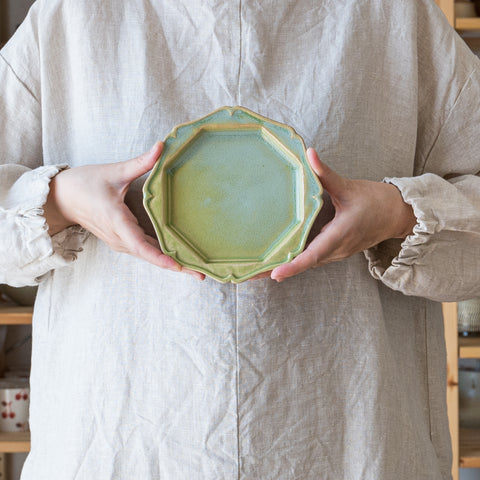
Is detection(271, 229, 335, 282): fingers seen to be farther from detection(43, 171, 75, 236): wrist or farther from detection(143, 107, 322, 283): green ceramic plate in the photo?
detection(43, 171, 75, 236): wrist

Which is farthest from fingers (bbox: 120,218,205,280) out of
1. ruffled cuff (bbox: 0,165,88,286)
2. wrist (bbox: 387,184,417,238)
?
wrist (bbox: 387,184,417,238)

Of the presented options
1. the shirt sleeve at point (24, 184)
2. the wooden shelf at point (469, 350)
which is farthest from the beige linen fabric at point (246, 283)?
the wooden shelf at point (469, 350)

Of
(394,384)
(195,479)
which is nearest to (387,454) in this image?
(394,384)

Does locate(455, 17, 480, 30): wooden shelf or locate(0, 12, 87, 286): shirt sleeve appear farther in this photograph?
locate(455, 17, 480, 30): wooden shelf

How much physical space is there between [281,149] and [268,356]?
0.21 meters

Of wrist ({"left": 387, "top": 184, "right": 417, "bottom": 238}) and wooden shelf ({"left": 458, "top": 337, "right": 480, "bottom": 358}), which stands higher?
wrist ({"left": 387, "top": 184, "right": 417, "bottom": 238})

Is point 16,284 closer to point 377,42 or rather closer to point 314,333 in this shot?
point 314,333

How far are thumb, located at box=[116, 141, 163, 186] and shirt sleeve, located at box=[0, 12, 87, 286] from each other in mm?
85

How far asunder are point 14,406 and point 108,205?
115 centimetres

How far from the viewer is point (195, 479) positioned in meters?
0.63

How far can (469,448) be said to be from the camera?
154 centimetres

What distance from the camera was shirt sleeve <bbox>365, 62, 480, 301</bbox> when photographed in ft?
2.12

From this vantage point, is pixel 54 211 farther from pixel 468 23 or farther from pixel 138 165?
pixel 468 23

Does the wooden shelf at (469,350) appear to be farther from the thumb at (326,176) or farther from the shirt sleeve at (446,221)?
the thumb at (326,176)
